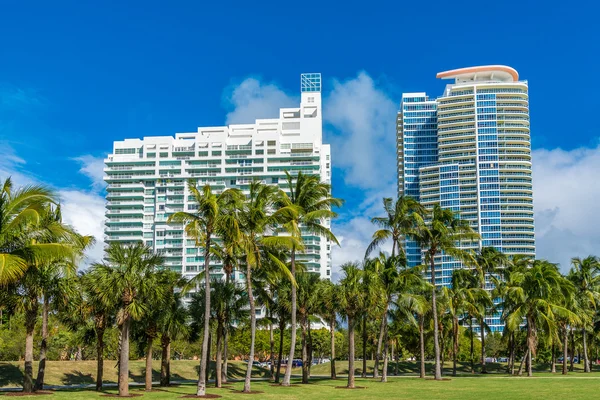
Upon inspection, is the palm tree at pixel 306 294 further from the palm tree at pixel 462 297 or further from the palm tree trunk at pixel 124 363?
the palm tree trunk at pixel 124 363

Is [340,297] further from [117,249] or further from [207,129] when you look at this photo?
[207,129]

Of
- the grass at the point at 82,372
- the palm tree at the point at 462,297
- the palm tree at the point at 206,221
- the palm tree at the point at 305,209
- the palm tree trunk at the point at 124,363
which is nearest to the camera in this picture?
the palm tree trunk at the point at 124,363

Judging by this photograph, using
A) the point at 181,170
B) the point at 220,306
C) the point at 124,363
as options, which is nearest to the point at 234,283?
the point at 220,306

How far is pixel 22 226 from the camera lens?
24109mm

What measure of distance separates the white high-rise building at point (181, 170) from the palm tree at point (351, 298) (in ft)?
373

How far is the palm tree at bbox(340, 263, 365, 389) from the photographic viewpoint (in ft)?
154

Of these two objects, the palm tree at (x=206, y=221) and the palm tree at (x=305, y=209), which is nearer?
the palm tree at (x=206, y=221)

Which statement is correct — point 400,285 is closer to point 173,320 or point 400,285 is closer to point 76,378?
point 173,320

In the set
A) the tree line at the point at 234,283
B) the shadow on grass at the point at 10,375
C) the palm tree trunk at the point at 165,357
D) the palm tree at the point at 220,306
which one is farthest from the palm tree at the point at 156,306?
the shadow on grass at the point at 10,375

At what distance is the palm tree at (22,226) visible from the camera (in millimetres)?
21844

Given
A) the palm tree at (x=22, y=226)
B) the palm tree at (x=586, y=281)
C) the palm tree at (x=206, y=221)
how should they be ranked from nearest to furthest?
the palm tree at (x=22, y=226) → the palm tree at (x=206, y=221) → the palm tree at (x=586, y=281)

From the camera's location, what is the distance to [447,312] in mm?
75188

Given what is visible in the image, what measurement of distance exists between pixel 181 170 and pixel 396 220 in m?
121

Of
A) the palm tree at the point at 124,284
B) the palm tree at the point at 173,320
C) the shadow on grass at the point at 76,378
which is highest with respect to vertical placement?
the palm tree at the point at 124,284
